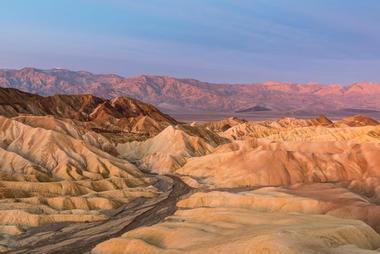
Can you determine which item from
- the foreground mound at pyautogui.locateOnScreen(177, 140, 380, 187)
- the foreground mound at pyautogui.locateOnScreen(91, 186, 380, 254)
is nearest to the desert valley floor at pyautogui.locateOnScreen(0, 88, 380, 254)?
the foreground mound at pyautogui.locateOnScreen(91, 186, 380, 254)

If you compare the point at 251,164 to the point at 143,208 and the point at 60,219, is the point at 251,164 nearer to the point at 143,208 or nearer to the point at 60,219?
the point at 143,208

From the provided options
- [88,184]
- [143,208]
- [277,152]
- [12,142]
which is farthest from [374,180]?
[12,142]

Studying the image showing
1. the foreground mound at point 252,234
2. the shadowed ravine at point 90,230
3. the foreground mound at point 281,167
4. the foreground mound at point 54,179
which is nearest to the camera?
the foreground mound at point 252,234

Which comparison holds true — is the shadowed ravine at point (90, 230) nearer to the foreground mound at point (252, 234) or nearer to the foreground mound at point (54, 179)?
the foreground mound at point (54, 179)

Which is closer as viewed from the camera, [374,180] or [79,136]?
[374,180]

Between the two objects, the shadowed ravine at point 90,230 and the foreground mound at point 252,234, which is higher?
the foreground mound at point 252,234

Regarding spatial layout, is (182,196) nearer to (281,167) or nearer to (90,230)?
(281,167)

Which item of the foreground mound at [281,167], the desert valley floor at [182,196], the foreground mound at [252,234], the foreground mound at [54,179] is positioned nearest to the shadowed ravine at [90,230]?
the desert valley floor at [182,196]

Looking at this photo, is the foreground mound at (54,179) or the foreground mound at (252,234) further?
the foreground mound at (54,179)
